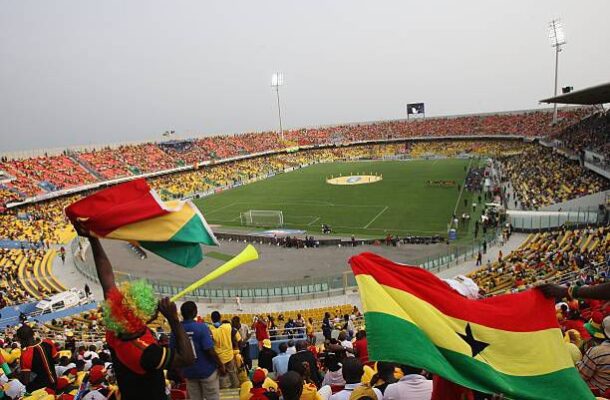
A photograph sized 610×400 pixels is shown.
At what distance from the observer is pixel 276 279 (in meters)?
24.0

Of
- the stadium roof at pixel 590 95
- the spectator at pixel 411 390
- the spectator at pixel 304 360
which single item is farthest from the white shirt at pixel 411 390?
the stadium roof at pixel 590 95

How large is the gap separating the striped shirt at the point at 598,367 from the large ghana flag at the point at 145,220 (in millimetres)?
3749

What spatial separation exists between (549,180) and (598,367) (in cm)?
3823

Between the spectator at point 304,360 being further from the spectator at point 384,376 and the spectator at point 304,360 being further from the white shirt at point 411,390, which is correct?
the white shirt at point 411,390

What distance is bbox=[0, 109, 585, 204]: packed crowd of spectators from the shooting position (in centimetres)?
5488

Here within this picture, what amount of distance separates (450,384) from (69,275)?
2842 centimetres

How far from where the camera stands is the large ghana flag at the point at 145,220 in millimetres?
4387

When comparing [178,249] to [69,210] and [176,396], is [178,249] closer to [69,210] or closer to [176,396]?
[69,210]

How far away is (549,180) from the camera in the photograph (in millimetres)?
37781

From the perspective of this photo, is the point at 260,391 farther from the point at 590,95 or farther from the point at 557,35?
the point at 557,35

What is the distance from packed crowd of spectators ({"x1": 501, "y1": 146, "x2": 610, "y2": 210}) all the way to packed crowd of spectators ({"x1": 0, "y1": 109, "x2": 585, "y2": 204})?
18218 mm

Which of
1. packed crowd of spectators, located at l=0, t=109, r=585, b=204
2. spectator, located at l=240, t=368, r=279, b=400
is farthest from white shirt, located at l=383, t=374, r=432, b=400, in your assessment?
packed crowd of spectators, located at l=0, t=109, r=585, b=204

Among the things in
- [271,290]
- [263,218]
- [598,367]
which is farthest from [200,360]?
[263,218]

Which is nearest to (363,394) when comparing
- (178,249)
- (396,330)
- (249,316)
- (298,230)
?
(396,330)
